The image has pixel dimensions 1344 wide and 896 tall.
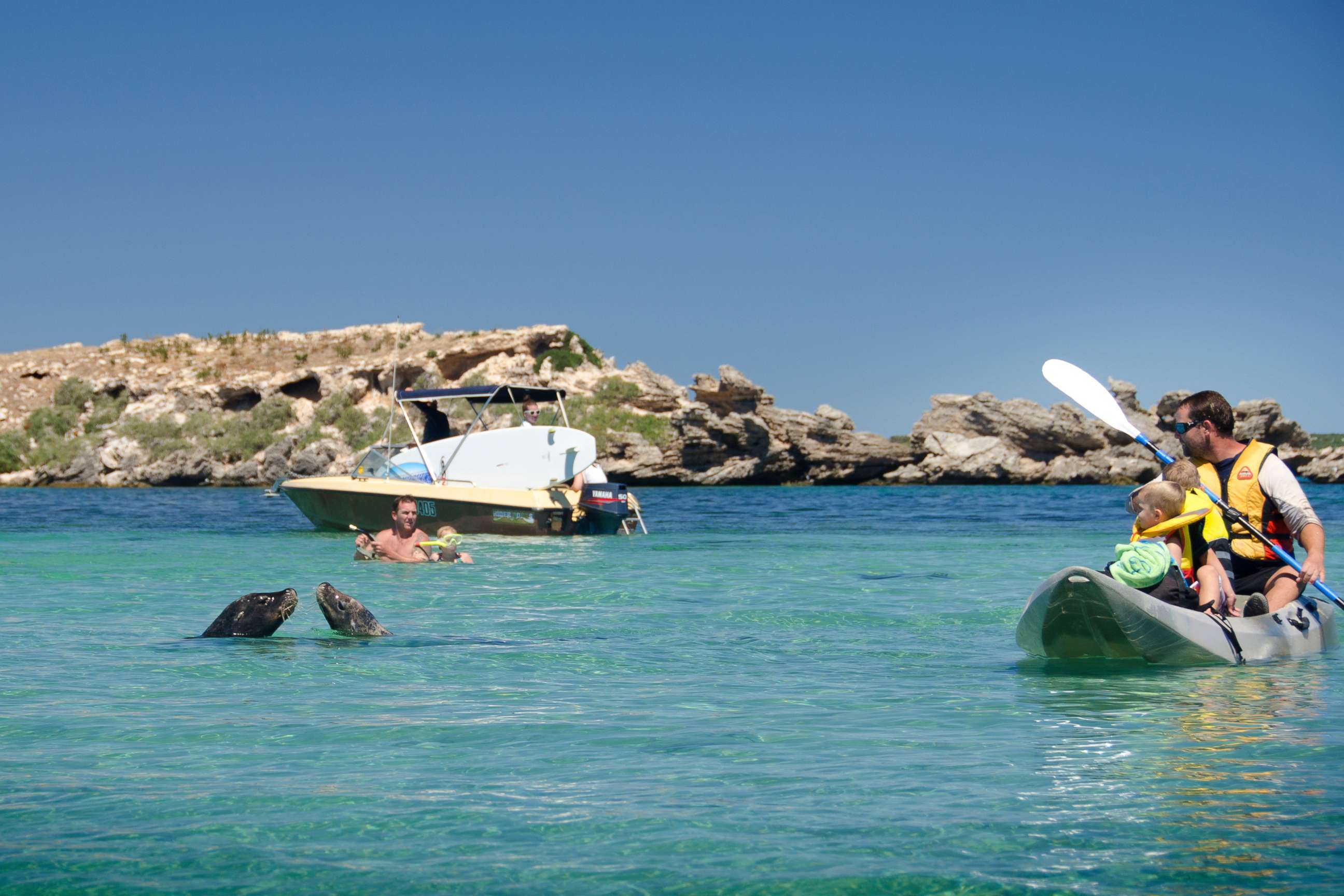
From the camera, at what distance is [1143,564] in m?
7.70

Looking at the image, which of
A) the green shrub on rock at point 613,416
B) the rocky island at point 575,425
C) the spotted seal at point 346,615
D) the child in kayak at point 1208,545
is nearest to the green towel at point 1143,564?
the child in kayak at point 1208,545

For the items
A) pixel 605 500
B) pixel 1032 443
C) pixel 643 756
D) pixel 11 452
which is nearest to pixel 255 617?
pixel 643 756

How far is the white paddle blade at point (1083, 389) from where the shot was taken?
10.3m

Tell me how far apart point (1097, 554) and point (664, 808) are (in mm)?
17634

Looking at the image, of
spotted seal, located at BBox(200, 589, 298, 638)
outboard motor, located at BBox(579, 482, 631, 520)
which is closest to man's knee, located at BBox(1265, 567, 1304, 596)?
spotted seal, located at BBox(200, 589, 298, 638)

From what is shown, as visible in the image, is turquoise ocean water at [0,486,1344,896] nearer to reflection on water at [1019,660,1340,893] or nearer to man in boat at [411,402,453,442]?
reflection on water at [1019,660,1340,893]

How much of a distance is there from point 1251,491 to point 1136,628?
3.89 feet

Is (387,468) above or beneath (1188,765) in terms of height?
above

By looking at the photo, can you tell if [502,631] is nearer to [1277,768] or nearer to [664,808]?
[664,808]

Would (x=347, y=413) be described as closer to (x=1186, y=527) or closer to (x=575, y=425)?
(x=575, y=425)

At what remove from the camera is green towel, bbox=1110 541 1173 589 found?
7.69 meters

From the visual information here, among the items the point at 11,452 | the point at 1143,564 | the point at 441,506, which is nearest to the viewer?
the point at 1143,564

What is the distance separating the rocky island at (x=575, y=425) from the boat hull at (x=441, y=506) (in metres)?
32.8

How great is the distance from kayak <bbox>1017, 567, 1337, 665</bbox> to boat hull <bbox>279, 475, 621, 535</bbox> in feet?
48.0
